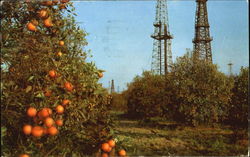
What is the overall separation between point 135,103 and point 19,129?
60.6 feet

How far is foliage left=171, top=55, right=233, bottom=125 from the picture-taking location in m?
13.8

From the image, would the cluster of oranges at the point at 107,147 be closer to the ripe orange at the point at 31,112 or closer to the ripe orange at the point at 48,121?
the ripe orange at the point at 48,121

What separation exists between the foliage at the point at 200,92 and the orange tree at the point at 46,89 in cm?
1051

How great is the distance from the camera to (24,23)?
3.79 meters

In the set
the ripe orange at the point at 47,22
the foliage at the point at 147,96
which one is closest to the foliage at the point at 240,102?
the foliage at the point at 147,96

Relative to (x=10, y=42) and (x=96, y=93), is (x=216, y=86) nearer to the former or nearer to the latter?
(x=96, y=93)

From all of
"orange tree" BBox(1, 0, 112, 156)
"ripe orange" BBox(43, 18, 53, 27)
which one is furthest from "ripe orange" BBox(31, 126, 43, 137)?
"ripe orange" BBox(43, 18, 53, 27)

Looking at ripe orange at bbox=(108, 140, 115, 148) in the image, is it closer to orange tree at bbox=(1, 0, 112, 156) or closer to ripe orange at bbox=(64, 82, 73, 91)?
orange tree at bbox=(1, 0, 112, 156)

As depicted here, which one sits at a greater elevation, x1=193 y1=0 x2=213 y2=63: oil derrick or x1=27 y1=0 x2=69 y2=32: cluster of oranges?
x1=193 y1=0 x2=213 y2=63: oil derrick

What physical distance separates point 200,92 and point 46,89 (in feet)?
38.7

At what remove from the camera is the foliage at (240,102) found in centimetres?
1534

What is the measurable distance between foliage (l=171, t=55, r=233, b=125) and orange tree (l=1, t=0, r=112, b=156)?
1051cm

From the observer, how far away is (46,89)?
3.34 metres

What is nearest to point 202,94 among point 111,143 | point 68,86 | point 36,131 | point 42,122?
point 111,143
